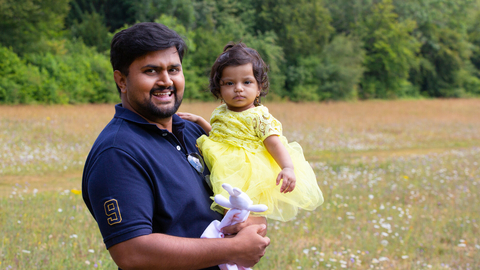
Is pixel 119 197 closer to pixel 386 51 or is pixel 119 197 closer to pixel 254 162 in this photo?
pixel 254 162

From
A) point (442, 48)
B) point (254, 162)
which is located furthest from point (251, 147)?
point (442, 48)

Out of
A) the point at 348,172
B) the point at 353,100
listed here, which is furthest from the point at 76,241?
the point at 353,100

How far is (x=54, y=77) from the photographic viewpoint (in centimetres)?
2562

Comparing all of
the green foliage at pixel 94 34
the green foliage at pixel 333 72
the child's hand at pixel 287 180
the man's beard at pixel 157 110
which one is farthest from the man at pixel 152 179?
the green foliage at pixel 333 72

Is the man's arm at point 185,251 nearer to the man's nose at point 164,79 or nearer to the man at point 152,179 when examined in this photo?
the man at point 152,179

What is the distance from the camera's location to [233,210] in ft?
6.52

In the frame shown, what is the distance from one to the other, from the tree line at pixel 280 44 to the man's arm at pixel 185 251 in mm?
21062

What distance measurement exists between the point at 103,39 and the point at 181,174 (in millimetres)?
33675

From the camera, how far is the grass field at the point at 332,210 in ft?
15.1

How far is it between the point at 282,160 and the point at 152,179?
931 millimetres

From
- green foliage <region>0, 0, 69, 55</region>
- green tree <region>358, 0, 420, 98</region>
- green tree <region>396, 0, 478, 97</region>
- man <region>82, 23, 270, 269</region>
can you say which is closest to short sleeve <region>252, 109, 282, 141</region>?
man <region>82, 23, 270, 269</region>

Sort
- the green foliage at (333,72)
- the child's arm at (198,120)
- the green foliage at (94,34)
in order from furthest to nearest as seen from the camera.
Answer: the green foliage at (333,72) < the green foliage at (94,34) < the child's arm at (198,120)

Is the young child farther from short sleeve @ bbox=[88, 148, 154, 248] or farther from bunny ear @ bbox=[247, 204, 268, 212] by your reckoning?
short sleeve @ bbox=[88, 148, 154, 248]

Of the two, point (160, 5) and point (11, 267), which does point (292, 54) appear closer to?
point (160, 5)
